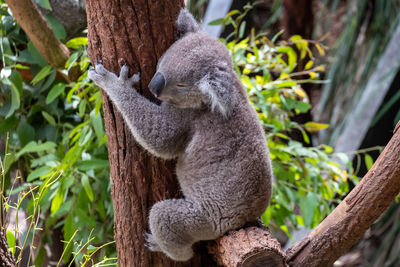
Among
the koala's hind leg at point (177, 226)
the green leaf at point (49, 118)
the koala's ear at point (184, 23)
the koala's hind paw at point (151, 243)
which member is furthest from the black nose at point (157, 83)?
the green leaf at point (49, 118)

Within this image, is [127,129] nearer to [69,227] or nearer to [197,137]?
[197,137]

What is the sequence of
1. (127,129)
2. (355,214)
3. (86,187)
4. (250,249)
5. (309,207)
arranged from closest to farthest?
(250,249), (355,214), (127,129), (86,187), (309,207)

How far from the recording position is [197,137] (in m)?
1.60

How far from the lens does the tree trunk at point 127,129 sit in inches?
59.3

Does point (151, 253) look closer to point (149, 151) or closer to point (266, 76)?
point (149, 151)

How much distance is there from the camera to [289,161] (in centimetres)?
252

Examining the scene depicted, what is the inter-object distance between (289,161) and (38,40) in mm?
1361

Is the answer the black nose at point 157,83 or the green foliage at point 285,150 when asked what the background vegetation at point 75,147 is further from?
the black nose at point 157,83

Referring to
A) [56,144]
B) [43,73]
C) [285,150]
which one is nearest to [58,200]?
[56,144]

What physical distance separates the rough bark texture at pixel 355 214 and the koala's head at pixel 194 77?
48cm

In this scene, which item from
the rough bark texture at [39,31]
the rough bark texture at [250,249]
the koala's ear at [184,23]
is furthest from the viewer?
the rough bark texture at [39,31]

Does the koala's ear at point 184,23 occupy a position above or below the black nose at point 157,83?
above

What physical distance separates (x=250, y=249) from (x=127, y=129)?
1.84ft

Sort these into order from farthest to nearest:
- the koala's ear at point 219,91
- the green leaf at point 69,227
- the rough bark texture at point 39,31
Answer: the rough bark texture at point 39,31 → the green leaf at point 69,227 → the koala's ear at point 219,91
